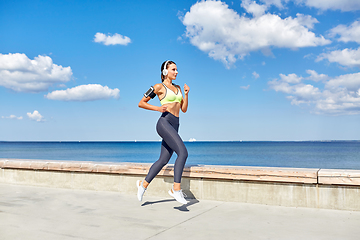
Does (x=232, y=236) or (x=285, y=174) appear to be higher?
(x=285, y=174)

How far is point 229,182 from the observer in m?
4.82

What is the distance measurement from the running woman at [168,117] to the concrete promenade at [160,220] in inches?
18.2

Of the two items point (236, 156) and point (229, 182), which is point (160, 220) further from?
point (236, 156)

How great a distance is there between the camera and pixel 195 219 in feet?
12.5

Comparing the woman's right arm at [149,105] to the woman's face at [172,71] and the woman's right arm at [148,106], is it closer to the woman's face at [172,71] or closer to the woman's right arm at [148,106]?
the woman's right arm at [148,106]

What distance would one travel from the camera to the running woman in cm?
429

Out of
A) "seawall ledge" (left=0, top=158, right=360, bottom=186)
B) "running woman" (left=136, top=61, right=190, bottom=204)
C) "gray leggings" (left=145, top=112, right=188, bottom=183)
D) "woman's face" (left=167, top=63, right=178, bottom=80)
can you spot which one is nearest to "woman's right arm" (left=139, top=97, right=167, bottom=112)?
"running woman" (left=136, top=61, right=190, bottom=204)

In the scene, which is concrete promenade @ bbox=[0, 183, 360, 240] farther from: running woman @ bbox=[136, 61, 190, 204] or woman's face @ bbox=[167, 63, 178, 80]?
woman's face @ bbox=[167, 63, 178, 80]

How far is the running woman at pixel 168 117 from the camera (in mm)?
4289

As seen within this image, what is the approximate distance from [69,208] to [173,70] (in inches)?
101

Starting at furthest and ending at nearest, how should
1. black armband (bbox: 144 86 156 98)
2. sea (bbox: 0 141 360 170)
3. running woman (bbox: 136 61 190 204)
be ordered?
sea (bbox: 0 141 360 170)
black armband (bbox: 144 86 156 98)
running woman (bbox: 136 61 190 204)

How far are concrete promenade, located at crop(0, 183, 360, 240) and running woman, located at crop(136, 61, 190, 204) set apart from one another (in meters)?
0.46

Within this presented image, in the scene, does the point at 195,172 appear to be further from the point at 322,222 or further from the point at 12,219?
the point at 12,219

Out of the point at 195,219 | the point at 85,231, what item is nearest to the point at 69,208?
the point at 85,231
